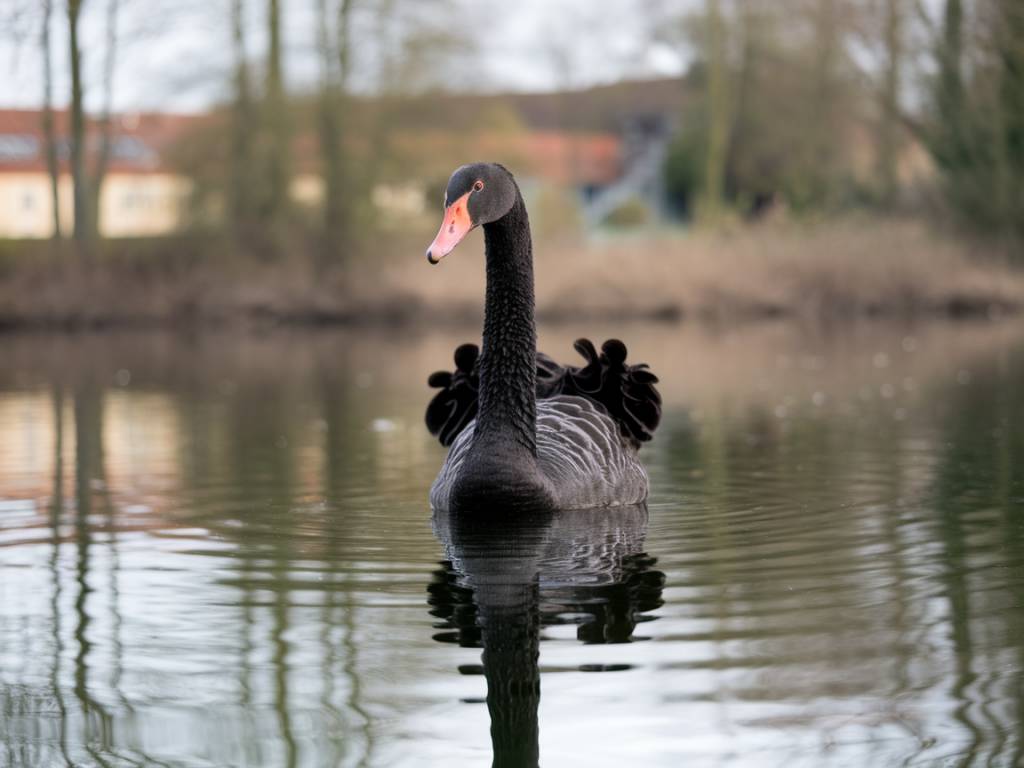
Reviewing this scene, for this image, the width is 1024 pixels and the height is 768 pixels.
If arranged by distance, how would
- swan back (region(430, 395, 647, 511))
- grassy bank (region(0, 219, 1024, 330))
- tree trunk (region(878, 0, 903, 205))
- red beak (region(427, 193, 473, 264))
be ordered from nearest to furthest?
red beak (region(427, 193, 473, 264)) < swan back (region(430, 395, 647, 511)) < grassy bank (region(0, 219, 1024, 330)) < tree trunk (region(878, 0, 903, 205))

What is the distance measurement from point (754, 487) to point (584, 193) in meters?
50.6

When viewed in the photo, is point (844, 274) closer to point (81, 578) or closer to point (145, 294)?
point (145, 294)

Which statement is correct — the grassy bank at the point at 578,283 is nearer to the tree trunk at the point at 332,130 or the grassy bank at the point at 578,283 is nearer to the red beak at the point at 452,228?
the tree trunk at the point at 332,130

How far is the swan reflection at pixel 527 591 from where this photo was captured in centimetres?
378

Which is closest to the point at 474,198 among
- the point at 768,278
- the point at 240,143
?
the point at 768,278

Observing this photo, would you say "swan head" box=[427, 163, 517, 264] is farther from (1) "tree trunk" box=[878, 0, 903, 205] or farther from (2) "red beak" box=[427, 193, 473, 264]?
(1) "tree trunk" box=[878, 0, 903, 205]

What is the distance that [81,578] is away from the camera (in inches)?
216

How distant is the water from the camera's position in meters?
3.49

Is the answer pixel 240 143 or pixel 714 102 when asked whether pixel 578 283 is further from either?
pixel 714 102

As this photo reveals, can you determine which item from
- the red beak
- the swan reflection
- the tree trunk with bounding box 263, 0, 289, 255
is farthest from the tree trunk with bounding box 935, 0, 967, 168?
the red beak

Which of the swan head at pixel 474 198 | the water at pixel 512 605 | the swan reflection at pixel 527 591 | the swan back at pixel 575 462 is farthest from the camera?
the swan back at pixel 575 462

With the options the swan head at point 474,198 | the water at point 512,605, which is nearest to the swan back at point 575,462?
the water at point 512,605

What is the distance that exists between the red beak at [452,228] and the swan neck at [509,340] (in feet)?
1.49

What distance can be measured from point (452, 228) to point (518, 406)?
2.63 ft
